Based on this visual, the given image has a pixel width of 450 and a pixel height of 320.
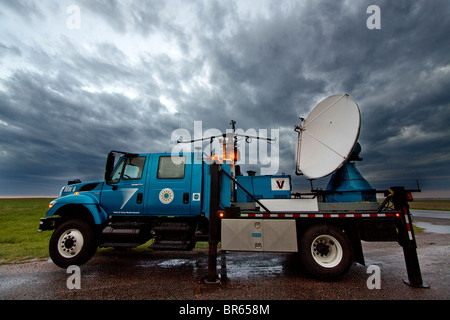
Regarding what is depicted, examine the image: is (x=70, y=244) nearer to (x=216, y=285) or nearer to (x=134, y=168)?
(x=134, y=168)

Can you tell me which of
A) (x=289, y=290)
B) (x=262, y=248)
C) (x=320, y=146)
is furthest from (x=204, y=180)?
(x=320, y=146)

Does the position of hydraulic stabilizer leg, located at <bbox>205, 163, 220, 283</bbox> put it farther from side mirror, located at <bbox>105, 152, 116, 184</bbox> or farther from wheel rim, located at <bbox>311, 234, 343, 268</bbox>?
side mirror, located at <bbox>105, 152, 116, 184</bbox>

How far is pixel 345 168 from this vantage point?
596cm

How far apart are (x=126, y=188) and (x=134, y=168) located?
61 cm

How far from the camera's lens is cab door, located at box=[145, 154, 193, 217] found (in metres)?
5.48

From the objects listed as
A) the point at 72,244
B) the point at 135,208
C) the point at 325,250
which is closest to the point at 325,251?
the point at 325,250

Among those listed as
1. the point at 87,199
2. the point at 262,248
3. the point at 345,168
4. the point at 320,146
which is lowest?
the point at 262,248

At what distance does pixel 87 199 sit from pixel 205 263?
384 cm

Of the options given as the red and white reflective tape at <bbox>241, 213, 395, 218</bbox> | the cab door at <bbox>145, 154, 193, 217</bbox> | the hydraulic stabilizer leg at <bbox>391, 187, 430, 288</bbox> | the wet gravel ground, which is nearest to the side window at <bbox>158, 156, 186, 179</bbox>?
the cab door at <bbox>145, 154, 193, 217</bbox>

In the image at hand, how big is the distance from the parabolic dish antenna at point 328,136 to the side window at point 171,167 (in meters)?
3.61

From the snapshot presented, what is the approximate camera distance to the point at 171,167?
230 inches

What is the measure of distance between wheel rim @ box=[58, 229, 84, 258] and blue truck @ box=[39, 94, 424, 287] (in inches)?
0.9

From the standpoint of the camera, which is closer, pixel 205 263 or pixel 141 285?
pixel 141 285
